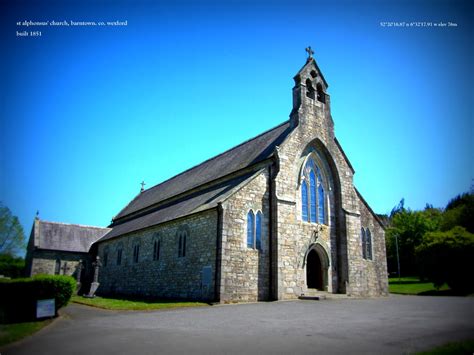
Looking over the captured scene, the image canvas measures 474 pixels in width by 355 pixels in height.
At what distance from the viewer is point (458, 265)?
98.2 ft

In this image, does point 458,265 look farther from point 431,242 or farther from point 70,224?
point 70,224

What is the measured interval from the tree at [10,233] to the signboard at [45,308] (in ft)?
117

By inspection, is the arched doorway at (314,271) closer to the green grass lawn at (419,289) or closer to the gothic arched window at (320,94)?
the green grass lawn at (419,289)

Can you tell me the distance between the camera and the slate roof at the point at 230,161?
27.0 m

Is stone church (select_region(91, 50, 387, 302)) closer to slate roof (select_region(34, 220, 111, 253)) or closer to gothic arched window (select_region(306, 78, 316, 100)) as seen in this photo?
gothic arched window (select_region(306, 78, 316, 100))

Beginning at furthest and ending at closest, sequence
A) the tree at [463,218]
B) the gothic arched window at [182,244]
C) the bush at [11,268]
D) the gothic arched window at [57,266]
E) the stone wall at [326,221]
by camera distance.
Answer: the bush at [11,268]
the tree at [463,218]
the gothic arched window at [57,266]
the gothic arched window at [182,244]
the stone wall at [326,221]

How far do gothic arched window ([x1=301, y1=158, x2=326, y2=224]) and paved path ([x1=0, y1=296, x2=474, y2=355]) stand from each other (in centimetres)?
1117

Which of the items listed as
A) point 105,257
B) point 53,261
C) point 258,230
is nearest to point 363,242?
point 258,230

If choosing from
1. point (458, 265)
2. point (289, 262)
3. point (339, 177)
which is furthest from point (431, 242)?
point (289, 262)

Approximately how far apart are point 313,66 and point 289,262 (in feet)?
49.9

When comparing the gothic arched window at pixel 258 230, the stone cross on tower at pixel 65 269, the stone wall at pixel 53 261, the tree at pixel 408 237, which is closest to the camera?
the gothic arched window at pixel 258 230

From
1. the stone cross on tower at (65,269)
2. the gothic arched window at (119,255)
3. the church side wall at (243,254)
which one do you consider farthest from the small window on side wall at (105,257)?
the church side wall at (243,254)

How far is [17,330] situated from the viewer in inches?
484

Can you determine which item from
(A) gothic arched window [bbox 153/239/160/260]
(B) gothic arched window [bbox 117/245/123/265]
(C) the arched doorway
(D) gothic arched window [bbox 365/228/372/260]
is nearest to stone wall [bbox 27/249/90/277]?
(B) gothic arched window [bbox 117/245/123/265]
